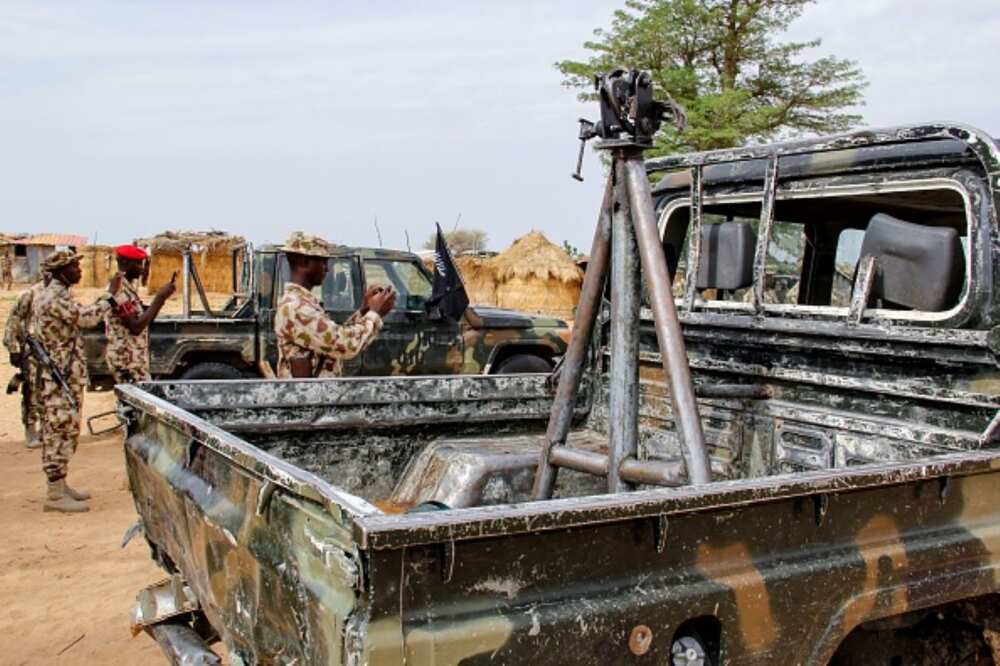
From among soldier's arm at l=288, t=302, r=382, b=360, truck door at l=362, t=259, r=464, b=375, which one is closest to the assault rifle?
soldier's arm at l=288, t=302, r=382, b=360

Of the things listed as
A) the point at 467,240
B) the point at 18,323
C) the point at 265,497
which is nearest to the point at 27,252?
the point at 467,240

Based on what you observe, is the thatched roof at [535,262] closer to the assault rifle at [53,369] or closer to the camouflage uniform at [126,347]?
the camouflage uniform at [126,347]

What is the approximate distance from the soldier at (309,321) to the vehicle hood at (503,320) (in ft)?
14.0

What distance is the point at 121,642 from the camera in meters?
4.28

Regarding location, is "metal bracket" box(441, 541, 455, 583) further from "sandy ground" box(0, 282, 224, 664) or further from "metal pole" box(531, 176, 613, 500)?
"sandy ground" box(0, 282, 224, 664)

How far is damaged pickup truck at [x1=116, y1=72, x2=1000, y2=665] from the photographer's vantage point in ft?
6.10

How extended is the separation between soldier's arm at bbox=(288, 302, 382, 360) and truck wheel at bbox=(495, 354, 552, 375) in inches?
178

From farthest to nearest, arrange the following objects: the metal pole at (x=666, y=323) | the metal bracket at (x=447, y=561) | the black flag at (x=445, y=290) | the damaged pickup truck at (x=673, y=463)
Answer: the black flag at (x=445, y=290) → the metal pole at (x=666, y=323) → the damaged pickup truck at (x=673, y=463) → the metal bracket at (x=447, y=561)

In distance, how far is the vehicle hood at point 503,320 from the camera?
9320 mm

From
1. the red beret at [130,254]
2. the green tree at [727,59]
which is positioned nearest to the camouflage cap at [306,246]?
the red beret at [130,254]

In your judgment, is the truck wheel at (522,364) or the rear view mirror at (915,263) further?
the truck wheel at (522,364)

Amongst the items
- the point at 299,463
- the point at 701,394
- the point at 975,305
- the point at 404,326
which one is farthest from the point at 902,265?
the point at 404,326

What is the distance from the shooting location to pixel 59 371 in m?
6.48

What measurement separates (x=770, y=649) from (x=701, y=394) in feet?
4.35
